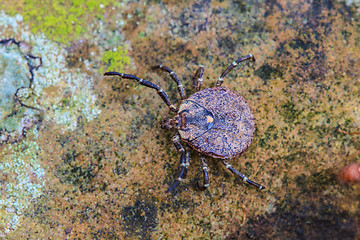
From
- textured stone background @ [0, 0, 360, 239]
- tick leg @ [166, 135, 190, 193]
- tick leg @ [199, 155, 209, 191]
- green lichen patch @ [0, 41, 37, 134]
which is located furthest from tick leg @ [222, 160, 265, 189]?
green lichen patch @ [0, 41, 37, 134]

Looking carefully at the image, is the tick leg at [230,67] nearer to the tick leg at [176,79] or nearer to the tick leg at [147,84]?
the tick leg at [176,79]

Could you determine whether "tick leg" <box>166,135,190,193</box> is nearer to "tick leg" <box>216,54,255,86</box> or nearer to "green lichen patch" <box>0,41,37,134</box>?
"tick leg" <box>216,54,255,86</box>

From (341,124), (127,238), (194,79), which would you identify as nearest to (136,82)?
(194,79)

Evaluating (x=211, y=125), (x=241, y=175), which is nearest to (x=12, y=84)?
(x=211, y=125)

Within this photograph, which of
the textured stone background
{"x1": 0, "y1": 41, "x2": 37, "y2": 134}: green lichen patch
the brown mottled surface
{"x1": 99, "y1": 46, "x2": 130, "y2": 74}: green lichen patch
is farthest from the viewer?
{"x1": 99, "y1": 46, "x2": 130, "y2": 74}: green lichen patch

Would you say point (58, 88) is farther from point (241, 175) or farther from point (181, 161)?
point (241, 175)

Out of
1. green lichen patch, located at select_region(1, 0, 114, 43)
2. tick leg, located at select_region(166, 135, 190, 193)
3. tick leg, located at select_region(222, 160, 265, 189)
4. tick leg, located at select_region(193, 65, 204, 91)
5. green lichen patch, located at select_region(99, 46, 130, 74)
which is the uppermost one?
green lichen patch, located at select_region(1, 0, 114, 43)

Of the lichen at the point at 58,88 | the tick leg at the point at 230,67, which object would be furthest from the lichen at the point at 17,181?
the tick leg at the point at 230,67
